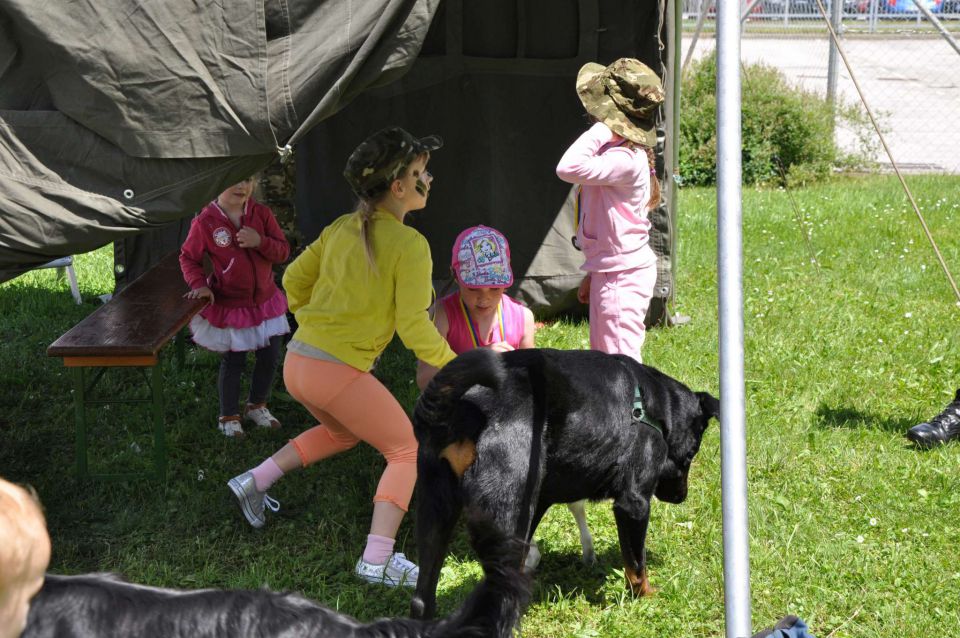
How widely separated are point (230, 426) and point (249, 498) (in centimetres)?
120

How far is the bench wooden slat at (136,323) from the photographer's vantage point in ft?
15.8

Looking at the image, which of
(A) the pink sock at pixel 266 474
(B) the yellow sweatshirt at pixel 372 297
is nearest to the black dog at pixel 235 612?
(B) the yellow sweatshirt at pixel 372 297

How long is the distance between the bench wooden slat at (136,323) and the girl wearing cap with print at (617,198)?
6.90ft

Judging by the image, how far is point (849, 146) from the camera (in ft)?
45.4

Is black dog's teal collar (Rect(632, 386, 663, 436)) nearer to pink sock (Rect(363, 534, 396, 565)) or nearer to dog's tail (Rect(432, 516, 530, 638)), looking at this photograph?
pink sock (Rect(363, 534, 396, 565))

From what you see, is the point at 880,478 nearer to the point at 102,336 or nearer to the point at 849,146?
the point at 102,336

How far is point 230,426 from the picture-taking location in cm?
571

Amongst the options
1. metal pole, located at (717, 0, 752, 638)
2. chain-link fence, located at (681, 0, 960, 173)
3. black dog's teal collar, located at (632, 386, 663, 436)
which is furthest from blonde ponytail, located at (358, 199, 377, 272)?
chain-link fence, located at (681, 0, 960, 173)

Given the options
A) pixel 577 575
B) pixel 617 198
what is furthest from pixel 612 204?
pixel 577 575

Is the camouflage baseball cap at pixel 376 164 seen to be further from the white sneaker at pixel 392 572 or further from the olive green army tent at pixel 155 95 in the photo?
the white sneaker at pixel 392 572

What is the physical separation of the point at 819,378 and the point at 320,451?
338cm

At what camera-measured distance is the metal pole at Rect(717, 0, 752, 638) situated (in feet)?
9.76

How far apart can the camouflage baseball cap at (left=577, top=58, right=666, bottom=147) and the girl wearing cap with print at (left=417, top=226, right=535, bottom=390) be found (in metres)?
0.81

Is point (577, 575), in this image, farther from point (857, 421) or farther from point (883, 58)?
point (883, 58)
